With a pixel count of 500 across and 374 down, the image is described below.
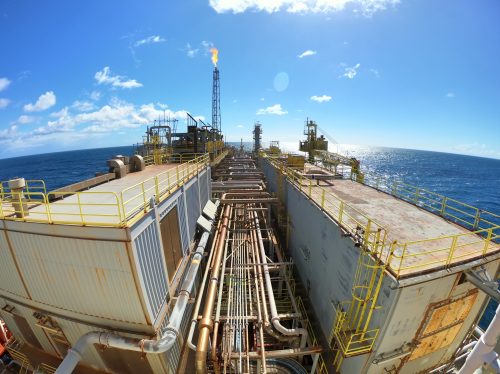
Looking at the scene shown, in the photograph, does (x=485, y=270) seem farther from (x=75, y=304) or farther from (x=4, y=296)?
(x=4, y=296)

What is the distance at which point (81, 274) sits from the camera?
823 centimetres

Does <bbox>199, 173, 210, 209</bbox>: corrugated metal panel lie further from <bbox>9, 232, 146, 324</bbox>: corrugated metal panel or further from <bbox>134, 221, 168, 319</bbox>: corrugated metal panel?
<bbox>9, 232, 146, 324</bbox>: corrugated metal panel

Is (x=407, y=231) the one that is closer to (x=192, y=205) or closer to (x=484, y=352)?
(x=484, y=352)

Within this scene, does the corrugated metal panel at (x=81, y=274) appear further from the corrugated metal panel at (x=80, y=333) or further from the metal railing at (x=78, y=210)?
the corrugated metal panel at (x=80, y=333)

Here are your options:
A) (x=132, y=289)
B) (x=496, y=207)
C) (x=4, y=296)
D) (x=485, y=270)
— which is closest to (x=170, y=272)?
(x=132, y=289)

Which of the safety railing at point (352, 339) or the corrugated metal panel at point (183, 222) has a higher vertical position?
the corrugated metal panel at point (183, 222)

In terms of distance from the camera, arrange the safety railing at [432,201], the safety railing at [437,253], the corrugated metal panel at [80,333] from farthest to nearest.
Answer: the corrugated metal panel at [80,333] → the safety railing at [432,201] → the safety railing at [437,253]

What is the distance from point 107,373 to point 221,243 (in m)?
8.87

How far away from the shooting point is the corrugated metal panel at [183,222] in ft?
40.7

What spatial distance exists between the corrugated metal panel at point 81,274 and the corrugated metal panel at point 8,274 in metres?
0.44

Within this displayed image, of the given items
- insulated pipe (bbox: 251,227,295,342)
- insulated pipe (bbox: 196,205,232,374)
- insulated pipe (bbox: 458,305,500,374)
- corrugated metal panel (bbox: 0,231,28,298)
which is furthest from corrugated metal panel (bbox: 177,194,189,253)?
insulated pipe (bbox: 458,305,500,374)

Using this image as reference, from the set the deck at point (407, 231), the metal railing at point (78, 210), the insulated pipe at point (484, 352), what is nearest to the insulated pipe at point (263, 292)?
the deck at point (407, 231)

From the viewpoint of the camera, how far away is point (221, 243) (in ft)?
54.7

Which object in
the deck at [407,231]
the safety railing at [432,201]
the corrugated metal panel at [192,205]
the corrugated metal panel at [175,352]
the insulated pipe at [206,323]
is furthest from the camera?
the corrugated metal panel at [192,205]
